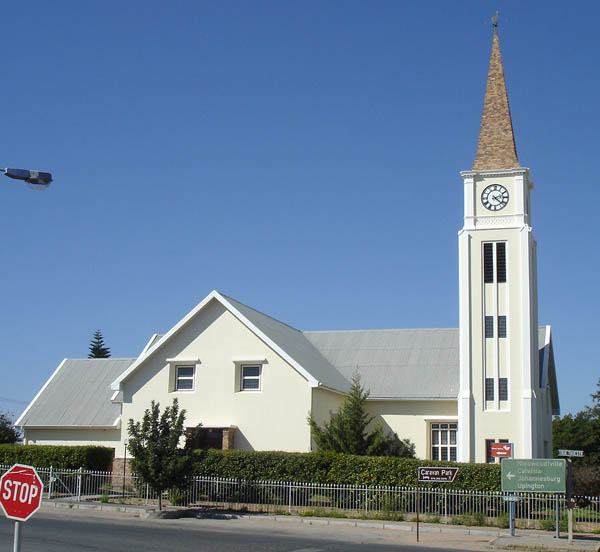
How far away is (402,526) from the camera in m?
24.9

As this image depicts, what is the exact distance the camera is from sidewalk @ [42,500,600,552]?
21.0m

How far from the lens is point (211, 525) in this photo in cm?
2488

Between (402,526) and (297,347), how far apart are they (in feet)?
48.7

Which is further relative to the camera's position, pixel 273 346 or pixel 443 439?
pixel 443 439

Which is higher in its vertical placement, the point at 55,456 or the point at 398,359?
the point at 398,359

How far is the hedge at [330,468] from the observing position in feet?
92.2

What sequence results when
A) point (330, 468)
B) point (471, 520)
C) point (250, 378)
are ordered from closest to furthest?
point (471, 520)
point (330, 468)
point (250, 378)

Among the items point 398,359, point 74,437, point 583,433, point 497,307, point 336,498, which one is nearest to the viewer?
point 336,498

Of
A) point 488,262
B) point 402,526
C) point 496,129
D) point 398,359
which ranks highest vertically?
point 496,129

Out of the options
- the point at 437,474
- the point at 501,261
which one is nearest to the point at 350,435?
the point at 437,474

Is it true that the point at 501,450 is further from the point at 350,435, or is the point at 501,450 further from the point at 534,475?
the point at 350,435

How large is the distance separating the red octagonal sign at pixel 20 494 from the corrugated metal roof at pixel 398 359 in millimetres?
29218

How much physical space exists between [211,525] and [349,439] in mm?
9725

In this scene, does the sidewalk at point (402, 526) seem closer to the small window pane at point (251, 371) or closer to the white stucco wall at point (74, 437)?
the small window pane at point (251, 371)
